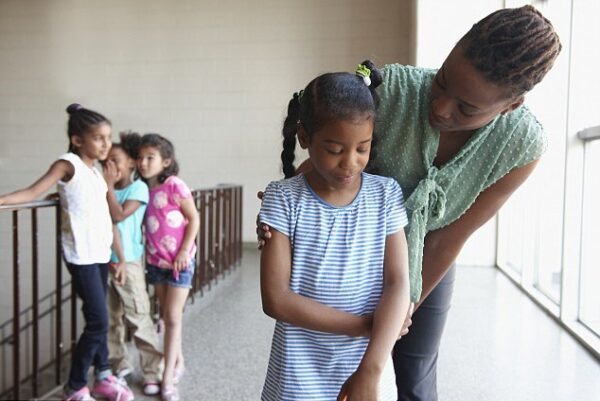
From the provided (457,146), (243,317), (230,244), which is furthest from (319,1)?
(457,146)

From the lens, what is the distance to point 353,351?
3.05 ft

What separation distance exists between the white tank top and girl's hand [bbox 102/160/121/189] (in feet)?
1.04

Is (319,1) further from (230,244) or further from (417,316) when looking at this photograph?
(417,316)

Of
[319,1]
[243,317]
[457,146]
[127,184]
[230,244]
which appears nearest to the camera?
[457,146]

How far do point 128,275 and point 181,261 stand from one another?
0.38m

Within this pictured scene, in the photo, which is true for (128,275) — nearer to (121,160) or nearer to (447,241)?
(121,160)

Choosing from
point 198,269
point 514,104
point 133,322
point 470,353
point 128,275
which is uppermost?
point 514,104

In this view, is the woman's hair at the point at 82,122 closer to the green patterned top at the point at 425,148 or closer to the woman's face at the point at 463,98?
the green patterned top at the point at 425,148

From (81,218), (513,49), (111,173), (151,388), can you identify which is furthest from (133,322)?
(513,49)

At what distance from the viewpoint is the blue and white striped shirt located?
0.89m

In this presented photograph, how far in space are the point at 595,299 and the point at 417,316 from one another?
92.4 inches

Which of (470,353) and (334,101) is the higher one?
(334,101)

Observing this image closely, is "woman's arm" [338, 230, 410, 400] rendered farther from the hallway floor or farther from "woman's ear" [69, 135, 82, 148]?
"woman's ear" [69, 135, 82, 148]

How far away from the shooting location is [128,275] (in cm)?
235
